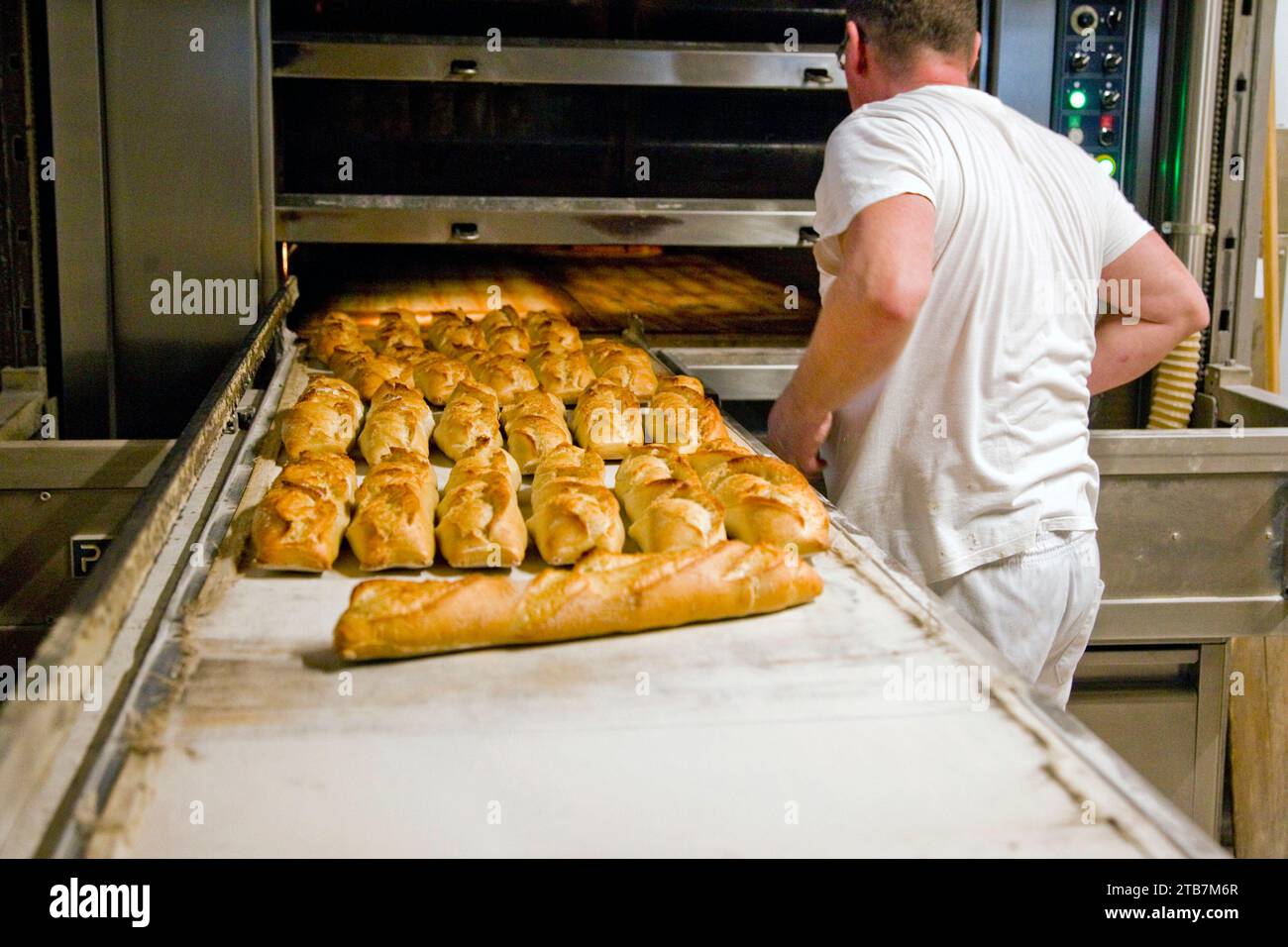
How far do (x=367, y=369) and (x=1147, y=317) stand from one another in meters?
1.40

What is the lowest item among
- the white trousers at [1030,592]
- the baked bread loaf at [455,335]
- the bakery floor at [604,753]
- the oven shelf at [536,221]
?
the white trousers at [1030,592]

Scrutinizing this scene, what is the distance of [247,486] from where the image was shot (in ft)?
6.15

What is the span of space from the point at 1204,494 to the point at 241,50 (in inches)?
81.2

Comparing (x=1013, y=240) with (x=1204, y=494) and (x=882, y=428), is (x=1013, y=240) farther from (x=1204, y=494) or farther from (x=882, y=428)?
(x=1204, y=494)

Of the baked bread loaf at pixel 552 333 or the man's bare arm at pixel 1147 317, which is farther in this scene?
the baked bread loaf at pixel 552 333

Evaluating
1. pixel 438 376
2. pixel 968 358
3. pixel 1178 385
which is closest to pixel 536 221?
pixel 438 376

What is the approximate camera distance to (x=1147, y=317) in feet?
7.41

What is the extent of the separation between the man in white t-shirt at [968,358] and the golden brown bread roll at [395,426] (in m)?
0.58

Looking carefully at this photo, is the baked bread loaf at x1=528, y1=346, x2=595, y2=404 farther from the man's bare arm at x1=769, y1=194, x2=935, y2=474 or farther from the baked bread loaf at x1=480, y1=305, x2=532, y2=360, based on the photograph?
the man's bare arm at x1=769, y1=194, x2=935, y2=474

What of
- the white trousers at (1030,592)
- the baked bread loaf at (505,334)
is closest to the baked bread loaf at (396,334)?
the baked bread loaf at (505,334)

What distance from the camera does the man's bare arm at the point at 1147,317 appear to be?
2.20m

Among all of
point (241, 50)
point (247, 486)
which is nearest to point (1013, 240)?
point (247, 486)

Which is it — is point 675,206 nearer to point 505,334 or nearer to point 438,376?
point 505,334

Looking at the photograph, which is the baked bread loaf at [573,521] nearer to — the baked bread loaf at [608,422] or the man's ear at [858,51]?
the baked bread loaf at [608,422]
